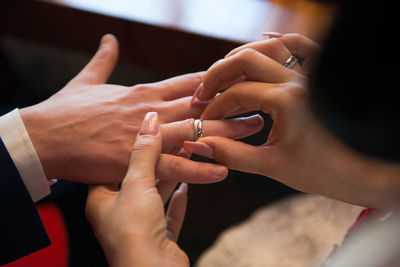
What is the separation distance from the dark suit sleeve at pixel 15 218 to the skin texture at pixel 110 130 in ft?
0.24

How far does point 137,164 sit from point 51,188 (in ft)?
0.96

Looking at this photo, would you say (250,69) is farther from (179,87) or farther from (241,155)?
(179,87)

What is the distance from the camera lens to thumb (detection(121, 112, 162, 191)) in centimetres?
43

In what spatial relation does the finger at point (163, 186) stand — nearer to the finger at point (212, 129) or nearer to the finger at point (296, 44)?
the finger at point (212, 129)

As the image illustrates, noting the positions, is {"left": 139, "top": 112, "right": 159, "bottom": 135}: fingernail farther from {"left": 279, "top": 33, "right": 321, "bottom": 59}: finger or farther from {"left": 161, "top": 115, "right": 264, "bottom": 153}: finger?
{"left": 279, "top": 33, "right": 321, "bottom": 59}: finger

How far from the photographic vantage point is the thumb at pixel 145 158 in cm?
43

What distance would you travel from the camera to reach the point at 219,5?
0.81 m

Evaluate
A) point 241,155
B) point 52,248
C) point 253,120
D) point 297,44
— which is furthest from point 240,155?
point 52,248

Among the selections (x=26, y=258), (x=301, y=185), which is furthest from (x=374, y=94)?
(x=26, y=258)

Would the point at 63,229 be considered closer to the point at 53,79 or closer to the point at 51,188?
the point at 51,188

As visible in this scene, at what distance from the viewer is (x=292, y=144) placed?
0.42 m

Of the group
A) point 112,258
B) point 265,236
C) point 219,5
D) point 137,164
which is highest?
point 219,5

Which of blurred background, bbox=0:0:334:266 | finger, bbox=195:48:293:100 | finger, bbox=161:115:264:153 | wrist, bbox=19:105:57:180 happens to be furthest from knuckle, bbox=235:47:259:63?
wrist, bbox=19:105:57:180

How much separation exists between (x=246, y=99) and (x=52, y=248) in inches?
17.2
